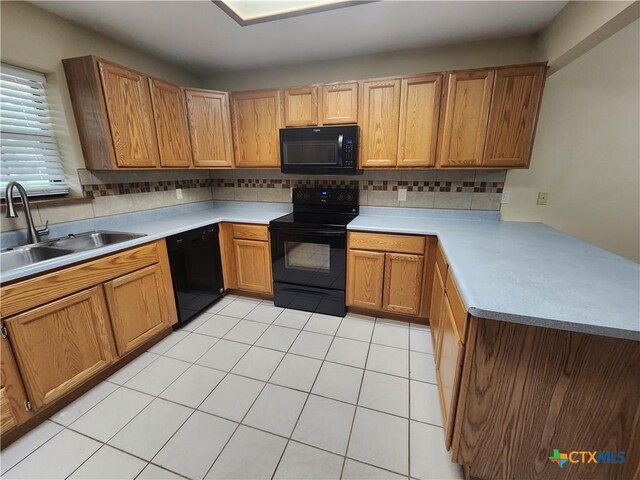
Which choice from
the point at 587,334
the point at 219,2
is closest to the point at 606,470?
the point at 587,334

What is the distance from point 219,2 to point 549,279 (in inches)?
84.2

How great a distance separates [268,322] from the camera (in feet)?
8.08

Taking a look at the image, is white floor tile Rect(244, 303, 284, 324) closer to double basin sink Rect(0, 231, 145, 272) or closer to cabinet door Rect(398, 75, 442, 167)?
double basin sink Rect(0, 231, 145, 272)

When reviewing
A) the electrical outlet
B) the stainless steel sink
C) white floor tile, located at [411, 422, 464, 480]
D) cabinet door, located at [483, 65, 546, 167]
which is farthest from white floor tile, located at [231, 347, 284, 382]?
the electrical outlet

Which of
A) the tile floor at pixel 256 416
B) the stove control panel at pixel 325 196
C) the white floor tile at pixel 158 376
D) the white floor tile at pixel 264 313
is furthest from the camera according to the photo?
the stove control panel at pixel 325 196

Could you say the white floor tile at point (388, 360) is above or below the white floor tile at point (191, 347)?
below

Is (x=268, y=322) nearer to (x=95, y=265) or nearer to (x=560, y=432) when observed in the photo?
(x=95, y=265)

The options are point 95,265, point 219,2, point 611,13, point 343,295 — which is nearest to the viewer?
point 611,13

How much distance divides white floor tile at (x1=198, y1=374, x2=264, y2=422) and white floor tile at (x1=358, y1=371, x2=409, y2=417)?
2.18ft

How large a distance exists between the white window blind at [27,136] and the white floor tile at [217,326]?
4.90 feet

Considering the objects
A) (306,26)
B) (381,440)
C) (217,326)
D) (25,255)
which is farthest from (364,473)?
(306,26)

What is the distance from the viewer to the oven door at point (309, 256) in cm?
241

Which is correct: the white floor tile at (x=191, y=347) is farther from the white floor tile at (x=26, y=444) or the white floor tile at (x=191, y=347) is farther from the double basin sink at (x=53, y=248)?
the double basin sink at (x=53, y=248)

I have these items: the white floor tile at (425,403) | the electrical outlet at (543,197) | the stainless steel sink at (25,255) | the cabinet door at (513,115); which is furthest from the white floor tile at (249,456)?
the electrical outlet at (543,197)
